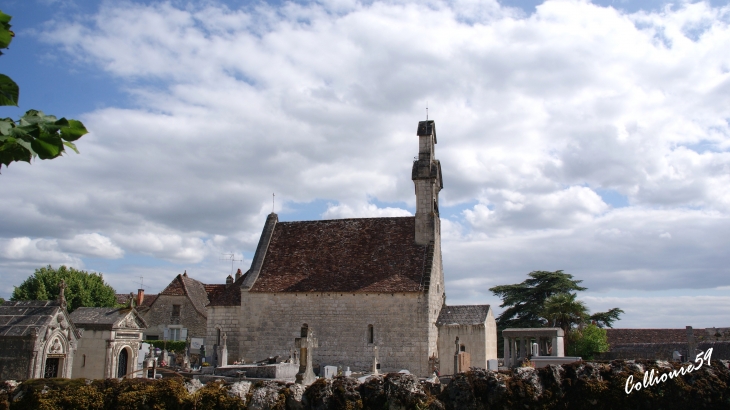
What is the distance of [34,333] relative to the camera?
17.7 m

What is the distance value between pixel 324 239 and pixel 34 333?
54.5 feet

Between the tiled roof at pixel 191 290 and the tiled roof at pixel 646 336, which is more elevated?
the tiled roof at pixel 191 290

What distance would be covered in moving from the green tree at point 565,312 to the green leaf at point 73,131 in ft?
118

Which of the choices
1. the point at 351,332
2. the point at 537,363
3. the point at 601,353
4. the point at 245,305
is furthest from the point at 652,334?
the point at 245,305

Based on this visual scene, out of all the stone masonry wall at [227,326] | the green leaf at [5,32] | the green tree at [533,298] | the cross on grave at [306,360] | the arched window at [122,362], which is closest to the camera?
the green leaf at [5,32]

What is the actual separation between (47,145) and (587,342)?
3627 cm

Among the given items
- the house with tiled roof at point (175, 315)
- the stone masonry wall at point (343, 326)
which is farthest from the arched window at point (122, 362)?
the house with tiled roof at point (175, 315)

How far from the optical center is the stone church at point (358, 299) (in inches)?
1105

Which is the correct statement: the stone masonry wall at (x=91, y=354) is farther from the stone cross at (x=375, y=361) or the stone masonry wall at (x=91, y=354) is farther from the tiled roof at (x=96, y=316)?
the stone cross at (x=375, y=361)

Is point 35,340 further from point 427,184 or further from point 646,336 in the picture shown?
point 646,336

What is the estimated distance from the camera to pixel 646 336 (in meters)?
→ 44.6

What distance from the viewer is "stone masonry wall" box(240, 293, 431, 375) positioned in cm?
2781

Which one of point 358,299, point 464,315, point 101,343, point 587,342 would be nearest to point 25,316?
point 101,343

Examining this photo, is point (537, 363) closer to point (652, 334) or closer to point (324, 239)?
point (324, 239)
